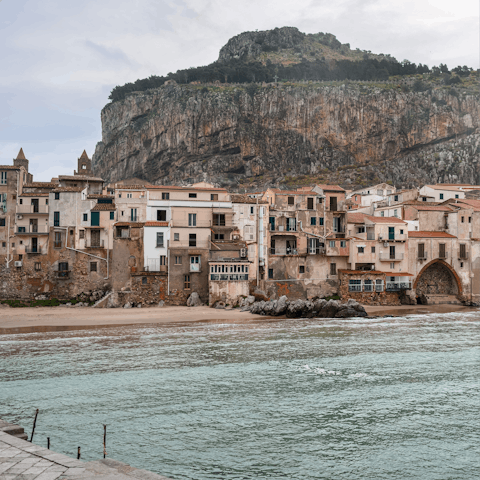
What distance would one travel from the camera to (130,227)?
180 ft

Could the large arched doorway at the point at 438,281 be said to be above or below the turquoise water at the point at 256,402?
above

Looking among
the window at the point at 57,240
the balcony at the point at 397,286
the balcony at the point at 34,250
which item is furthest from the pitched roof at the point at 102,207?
the balcony at the point at 397,286

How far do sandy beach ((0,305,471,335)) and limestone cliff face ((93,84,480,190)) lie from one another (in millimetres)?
87425

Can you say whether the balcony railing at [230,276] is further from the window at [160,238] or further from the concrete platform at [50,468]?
the concrete platform at [50,468]

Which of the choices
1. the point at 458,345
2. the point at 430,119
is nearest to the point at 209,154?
the point at 430,119

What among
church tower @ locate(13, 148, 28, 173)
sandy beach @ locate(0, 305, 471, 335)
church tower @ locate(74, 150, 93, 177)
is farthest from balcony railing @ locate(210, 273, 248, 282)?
church tower @ locate(74, 150, 93, 177)

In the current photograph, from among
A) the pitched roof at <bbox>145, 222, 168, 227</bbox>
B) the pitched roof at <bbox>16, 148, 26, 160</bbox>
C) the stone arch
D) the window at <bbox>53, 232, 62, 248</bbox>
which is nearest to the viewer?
the pitched roof at <bbox>145, 222, 168, 227</bbox>

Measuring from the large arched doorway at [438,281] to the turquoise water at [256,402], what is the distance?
2862cm

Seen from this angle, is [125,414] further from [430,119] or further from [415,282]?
[430,119]

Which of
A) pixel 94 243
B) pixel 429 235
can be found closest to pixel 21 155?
pixel 94 243

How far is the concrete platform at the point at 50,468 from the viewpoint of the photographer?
948cm

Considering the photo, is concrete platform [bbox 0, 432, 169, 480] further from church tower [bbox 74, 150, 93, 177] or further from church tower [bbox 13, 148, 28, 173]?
church tower [bbox 74, 150, 93, 177]

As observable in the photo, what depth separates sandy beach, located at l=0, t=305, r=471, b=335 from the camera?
139ft

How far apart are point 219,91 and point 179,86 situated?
14.8 metres
